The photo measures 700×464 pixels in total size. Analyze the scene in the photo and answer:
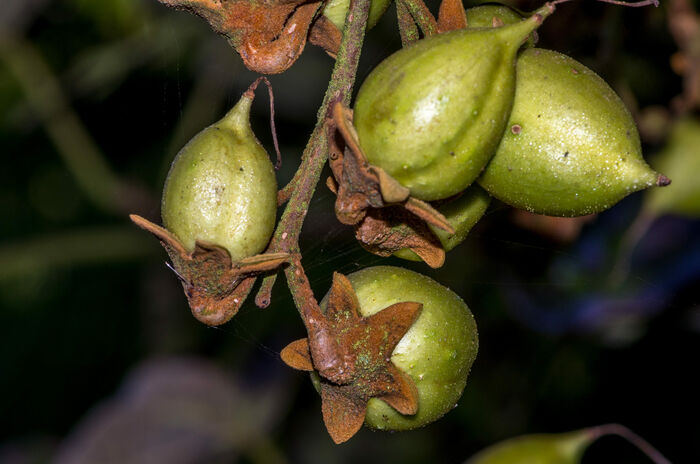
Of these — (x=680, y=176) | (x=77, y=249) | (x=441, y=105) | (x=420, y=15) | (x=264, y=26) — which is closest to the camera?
(x=441, y=105)

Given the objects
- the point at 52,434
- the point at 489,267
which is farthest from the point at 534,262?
the point at 52,434

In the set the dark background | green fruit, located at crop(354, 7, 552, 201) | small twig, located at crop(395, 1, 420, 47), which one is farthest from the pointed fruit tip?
the dark background

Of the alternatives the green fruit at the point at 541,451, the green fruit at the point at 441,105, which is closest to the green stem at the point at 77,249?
the green fruit at the point at 541,451

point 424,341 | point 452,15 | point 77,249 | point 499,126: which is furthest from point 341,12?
point 77,249

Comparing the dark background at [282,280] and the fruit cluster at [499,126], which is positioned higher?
the fruit cluster at [499,126]

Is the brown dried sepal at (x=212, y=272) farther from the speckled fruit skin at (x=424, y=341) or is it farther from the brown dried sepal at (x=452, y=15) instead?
the brown dried sepal at (x=452, y=15)

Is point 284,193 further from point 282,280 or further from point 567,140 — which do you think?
point 282,280

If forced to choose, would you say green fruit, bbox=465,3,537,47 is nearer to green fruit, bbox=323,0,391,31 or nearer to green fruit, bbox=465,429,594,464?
green fruit, bbox=323,0,391,31
